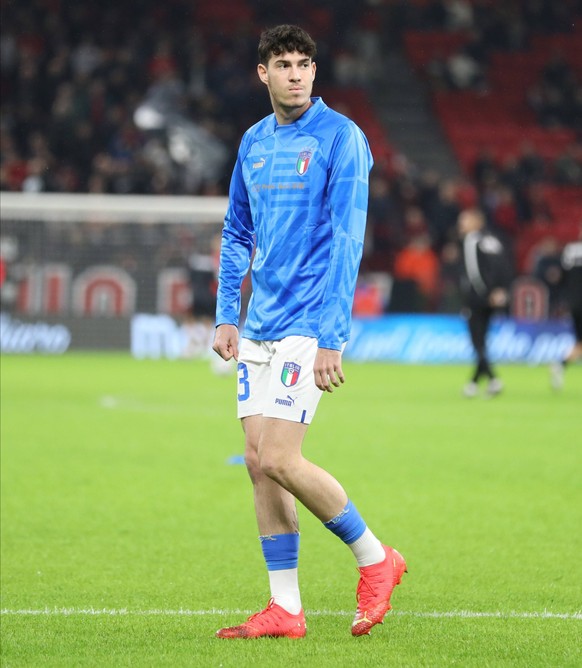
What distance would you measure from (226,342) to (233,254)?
36cm

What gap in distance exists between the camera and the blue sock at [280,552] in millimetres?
4852

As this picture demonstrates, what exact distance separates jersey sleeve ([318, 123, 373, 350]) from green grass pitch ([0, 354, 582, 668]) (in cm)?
115

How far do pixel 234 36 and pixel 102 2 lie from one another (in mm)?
3138

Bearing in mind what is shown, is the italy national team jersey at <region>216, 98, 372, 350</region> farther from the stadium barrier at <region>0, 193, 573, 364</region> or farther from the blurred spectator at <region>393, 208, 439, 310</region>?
the blurred spectator at <region>393, 208, 439, 310</region>

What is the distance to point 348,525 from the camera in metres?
4.82

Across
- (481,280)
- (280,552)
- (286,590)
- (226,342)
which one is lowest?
(481,280)

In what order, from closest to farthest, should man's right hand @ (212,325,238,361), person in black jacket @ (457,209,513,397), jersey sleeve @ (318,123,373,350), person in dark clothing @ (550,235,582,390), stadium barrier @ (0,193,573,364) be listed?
jersey sleeve @ (318,123,373,350)
man's right hand @ (212,325,238,361)
person in black jacket @ (457,209,513,397)
person in dark clothing @ (550,235,582,390)
stadium barrier @ (0,193,573,364)

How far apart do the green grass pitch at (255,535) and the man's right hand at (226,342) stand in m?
1.03

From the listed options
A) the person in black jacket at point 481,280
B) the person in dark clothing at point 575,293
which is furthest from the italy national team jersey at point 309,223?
the person in dark clothing at point 575,293

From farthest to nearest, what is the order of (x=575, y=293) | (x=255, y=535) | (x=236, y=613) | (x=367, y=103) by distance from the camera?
(x=367, y=103), (x=575, y=293), (x=255, y=535), (x=236, y=613)

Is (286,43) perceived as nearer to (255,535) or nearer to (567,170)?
(255,535)

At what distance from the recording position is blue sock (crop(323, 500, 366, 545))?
4.80 metres

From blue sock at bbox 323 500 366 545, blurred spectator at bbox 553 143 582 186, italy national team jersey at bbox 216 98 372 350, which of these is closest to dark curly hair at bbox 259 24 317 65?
italy national team jersey at bbox 216 98 372 350

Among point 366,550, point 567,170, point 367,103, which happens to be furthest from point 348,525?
point 367,103
